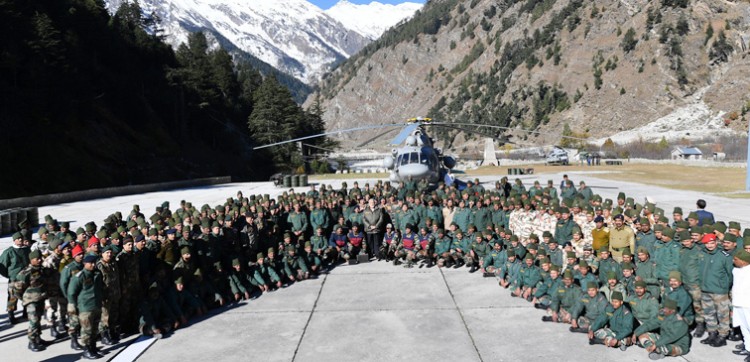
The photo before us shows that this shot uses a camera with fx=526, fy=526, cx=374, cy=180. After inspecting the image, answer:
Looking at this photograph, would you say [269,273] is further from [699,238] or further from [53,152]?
[53,152]

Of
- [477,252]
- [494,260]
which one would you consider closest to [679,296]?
[494,260]

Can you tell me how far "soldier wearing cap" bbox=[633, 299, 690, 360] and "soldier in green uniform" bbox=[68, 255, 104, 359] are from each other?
329 inches

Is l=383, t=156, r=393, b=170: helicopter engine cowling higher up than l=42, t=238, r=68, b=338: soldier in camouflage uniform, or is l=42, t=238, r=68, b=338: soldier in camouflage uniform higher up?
l=383, t=156, r=393, b=170: helicopter engine cowling

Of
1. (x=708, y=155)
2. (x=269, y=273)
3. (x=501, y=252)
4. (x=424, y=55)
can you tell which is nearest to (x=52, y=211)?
(x=269, y=273)

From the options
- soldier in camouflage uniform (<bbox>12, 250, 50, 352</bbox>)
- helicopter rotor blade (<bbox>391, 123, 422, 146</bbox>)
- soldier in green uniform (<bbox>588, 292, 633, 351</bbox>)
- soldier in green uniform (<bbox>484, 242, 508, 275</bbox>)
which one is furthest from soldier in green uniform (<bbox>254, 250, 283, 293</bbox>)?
helicopter rotor blade (<bbox>391, 123, 422, 146</bbox>)

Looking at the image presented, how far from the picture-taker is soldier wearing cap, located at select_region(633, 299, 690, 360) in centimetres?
777

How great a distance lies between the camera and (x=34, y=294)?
8.28 metres

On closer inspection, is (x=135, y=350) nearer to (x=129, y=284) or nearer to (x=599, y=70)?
(x=129, y=284)

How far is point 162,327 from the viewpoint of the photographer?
29.6 ft

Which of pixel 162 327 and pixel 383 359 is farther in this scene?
pixel 162 327

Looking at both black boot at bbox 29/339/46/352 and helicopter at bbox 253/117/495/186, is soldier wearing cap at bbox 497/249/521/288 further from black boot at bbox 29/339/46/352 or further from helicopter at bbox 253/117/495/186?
helicopter at bbox 253/117/495/186

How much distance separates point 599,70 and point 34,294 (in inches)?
4995

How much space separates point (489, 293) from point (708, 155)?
75.9m

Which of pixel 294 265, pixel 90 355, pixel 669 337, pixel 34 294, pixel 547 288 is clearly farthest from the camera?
pixel 294 265
